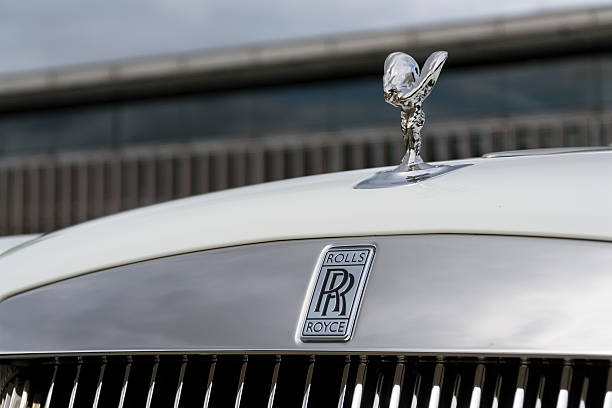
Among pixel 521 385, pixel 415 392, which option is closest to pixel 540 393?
pixel 521 385

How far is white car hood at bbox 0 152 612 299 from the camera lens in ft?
3.31

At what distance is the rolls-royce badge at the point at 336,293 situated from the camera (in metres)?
0.96

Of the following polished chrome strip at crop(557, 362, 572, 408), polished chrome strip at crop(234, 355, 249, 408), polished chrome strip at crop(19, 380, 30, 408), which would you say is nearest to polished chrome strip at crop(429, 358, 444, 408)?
polished chrome strip at crop(557, 362, 572, 408)

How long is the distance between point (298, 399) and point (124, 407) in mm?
245

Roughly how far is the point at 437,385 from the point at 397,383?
0.04 metres

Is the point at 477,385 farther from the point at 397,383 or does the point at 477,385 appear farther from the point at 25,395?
the point at 25,395

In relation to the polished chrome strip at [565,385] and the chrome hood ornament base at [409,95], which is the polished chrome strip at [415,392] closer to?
the polished chrome strip at [565,385]

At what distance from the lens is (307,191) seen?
48.5 inches

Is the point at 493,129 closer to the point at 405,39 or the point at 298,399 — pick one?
the point at 405,39

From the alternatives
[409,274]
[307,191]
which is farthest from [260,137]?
[409,274]

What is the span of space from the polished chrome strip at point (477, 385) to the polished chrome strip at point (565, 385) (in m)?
0.08

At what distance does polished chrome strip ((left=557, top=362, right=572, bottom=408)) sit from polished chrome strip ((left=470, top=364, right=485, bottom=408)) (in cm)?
8

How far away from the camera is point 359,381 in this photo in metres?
0.95

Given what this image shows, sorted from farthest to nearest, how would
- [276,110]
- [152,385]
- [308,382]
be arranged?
[276,110], [152,385], [308,382]
